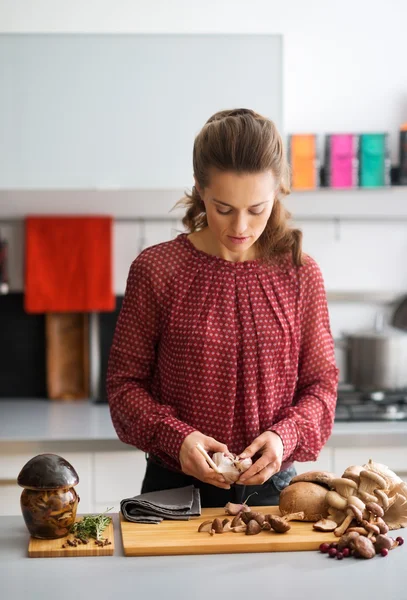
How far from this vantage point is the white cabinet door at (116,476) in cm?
246

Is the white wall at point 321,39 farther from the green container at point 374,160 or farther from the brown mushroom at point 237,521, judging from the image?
the brown mushroom at point 237,521

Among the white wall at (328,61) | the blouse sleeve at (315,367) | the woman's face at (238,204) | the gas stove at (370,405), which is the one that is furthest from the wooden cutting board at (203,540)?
the white wall at (328,61)

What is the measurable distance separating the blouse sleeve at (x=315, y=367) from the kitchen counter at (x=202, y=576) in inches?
12.2

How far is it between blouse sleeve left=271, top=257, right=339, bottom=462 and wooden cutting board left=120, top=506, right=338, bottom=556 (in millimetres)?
225

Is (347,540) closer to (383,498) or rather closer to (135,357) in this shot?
(383,498)

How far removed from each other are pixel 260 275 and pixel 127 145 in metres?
1.15

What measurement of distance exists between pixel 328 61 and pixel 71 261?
3.74ft

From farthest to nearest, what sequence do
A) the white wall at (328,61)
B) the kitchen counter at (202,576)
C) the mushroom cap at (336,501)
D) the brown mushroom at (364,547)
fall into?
the white wall at (328,61) → the mushroom cap at (336,501) → the brown mushroom at (364,547) → the kitchen counter at (202,576)

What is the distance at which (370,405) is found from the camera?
2766 millimetres

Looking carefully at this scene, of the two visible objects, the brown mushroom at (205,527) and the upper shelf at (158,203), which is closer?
the brown mushroom at (205,527)

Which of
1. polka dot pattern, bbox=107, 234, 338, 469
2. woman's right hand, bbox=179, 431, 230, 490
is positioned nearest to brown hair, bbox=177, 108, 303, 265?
polka dot pattern, bbox=107, 234, 338, 469

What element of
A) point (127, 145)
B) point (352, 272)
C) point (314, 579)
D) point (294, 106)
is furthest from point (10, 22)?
point (314, 579)

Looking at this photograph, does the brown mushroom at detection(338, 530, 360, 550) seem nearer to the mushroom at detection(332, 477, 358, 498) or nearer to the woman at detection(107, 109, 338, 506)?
the mushroom at detection(332, 477, 358, 498)

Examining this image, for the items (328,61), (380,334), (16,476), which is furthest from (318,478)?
(328,61)
